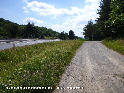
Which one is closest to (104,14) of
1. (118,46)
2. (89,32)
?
(118,46)

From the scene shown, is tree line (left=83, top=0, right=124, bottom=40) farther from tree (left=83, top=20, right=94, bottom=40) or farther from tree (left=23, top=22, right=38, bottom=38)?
tree (left=23, top=22, right=38, bottom=38)

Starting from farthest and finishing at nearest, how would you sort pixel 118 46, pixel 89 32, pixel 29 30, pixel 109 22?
pixel 29 30
pixel 89 32
pixel 118 46
pixel 109 22

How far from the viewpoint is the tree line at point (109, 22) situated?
17888 mm

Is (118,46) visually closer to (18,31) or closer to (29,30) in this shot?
(18,31)

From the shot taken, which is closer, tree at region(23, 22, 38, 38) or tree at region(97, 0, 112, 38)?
tree at region(97, 0, 112, 38)

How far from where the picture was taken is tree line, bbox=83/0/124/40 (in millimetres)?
17888

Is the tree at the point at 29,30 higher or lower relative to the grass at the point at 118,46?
higher

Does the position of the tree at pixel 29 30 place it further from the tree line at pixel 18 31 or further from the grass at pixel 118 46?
the grass at pixel 118 46

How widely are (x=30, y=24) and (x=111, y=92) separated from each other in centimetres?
11072

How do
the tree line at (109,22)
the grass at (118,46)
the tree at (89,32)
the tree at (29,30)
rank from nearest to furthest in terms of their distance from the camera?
the tree line at (109,22)
the grass at (118,46)
the tree at (89,32)
the tree at (29,30)

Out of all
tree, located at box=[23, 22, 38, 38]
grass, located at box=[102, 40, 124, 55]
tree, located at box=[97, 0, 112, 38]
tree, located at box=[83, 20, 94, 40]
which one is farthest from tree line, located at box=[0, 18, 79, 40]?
grass, located at box=[102, 40, 124, 55]

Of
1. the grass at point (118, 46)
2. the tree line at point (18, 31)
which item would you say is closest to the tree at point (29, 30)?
the tree line at point (18, 31)

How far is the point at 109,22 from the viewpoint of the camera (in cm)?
2330

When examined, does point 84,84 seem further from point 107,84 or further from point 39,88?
point 39,88
